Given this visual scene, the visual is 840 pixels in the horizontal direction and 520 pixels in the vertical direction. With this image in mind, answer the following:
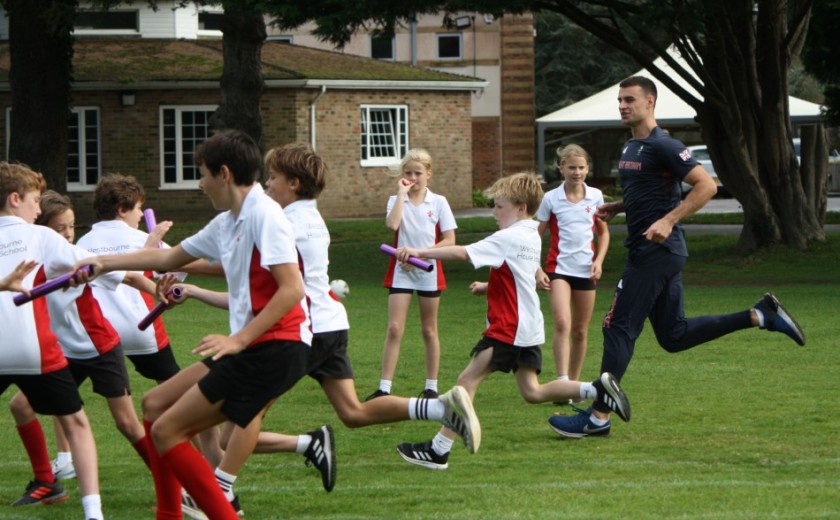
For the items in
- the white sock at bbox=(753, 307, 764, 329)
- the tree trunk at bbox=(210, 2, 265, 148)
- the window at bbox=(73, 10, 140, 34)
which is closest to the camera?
the white sock at bbox=(753, 307, 764, 329)

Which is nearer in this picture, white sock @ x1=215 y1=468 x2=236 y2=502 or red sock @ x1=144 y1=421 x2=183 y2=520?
red sock @ x1=144 y1=421 x2=183 y2=520

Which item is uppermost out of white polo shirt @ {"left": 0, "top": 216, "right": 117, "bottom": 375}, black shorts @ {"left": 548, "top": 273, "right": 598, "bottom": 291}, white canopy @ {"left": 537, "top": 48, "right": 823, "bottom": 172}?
white canopy @ {"left": 537, "top": 48, "right": 823, "bottom": 172}

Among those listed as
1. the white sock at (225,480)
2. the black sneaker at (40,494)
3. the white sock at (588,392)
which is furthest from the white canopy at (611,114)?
the white sock at (225,480)

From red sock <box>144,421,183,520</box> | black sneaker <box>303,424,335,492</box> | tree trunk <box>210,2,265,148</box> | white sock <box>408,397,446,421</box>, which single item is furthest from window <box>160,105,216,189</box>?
red sock <box>144,421,183,520</box>

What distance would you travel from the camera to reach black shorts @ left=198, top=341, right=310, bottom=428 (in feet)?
19.5

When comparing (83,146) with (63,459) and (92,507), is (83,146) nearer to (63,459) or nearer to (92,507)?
(63,459)

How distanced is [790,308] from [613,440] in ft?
30.1

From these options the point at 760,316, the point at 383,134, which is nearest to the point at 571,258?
the point at 760,316

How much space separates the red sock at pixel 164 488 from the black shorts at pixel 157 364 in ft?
5.64

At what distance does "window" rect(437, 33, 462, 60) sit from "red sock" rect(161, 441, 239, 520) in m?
47.4

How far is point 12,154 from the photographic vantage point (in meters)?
31.1

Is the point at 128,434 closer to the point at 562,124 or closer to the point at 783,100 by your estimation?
the point at 783,100

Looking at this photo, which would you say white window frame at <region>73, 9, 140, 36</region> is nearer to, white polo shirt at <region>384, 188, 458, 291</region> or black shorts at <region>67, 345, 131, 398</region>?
white polo shirt at <region>384, 188, 458, 291</region>

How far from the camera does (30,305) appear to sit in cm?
666
